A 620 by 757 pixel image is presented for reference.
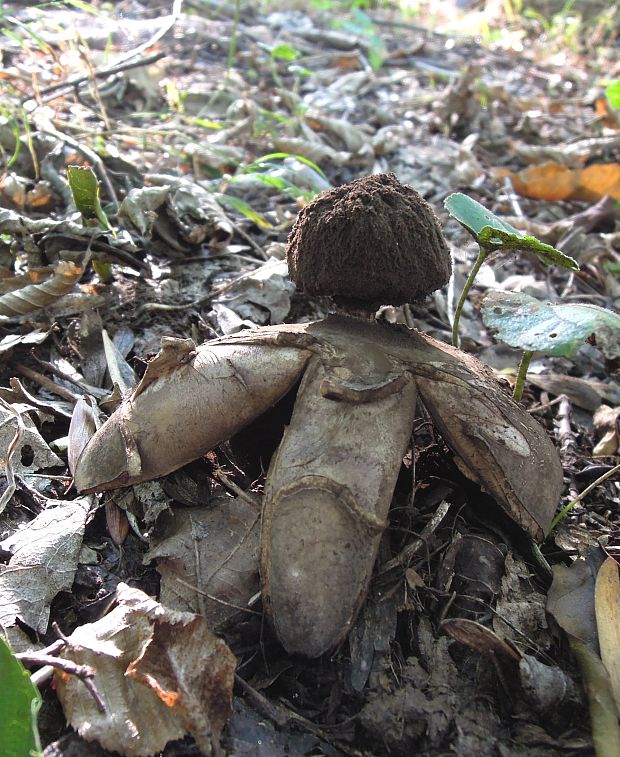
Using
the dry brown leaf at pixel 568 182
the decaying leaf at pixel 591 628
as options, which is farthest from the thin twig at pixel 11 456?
the dry brown leaf at pixel 568 182

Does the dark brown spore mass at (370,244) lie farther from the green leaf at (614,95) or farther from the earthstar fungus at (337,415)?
the green leaf at (614,95)

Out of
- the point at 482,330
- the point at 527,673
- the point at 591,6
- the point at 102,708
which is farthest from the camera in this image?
the point at 591,6

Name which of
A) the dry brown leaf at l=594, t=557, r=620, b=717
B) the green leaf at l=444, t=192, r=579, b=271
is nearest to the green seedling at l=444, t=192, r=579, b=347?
the green leaf at l=444, t=192, r=579, b=271

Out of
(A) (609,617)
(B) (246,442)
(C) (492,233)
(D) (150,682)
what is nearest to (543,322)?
(C) (492,233)

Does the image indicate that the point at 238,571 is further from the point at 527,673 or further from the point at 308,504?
the point at 527,673

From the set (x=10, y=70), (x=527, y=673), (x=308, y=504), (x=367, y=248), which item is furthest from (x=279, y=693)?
(x=10, y=70)

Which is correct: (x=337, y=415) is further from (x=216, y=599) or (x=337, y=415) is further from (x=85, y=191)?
(x=85, y=191)

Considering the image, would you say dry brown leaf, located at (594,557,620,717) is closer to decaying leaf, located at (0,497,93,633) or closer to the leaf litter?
the leaf litter
